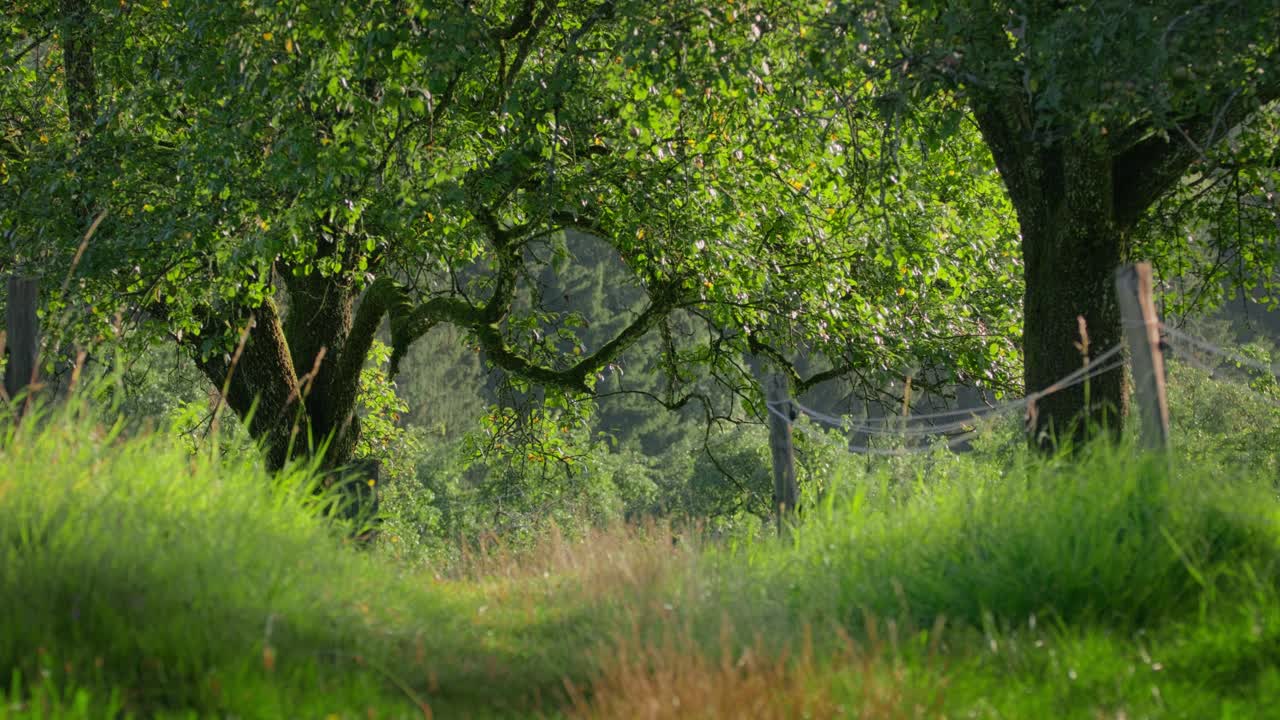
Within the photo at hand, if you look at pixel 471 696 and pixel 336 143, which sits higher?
pixel 336 143

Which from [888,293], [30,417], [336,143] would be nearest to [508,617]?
[30,417]

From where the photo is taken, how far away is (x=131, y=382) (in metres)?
13.8

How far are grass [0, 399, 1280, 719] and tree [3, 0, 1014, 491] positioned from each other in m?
2.76

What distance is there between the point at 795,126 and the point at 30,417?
5602mm

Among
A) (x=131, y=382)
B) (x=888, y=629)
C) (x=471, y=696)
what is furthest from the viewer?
(x=131, y=382)

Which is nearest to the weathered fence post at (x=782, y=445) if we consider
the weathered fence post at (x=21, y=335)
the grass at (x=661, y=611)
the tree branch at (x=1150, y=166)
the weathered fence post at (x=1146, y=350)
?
the grass at (x=661, y=611)

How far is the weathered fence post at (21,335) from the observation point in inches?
262

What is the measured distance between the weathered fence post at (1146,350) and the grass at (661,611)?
0.77ft

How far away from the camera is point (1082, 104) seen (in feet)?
22.5

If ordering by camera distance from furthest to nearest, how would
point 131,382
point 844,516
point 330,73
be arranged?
point 131,382
point 330,73
point 844,516

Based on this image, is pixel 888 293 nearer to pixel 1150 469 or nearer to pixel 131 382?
pixel 1150 469

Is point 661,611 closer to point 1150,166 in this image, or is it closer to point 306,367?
point 1150,166

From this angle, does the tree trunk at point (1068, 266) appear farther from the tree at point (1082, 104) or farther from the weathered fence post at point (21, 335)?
the weathered fence post at point (21, 335)

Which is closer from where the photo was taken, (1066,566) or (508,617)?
(1066,566)
